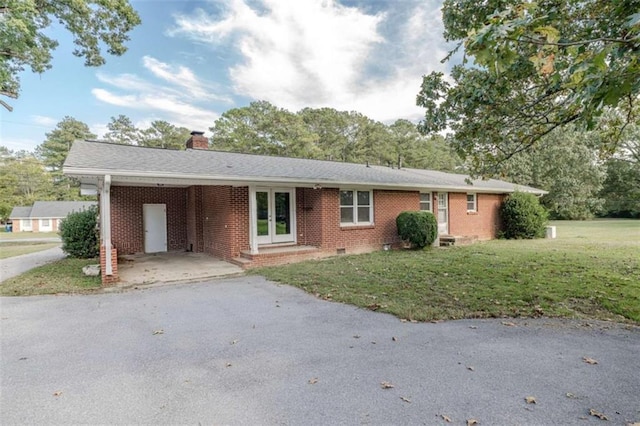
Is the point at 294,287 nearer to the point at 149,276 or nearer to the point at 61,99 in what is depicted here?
the point at 149,276

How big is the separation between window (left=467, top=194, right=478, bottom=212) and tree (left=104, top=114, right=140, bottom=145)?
41214 millimetres

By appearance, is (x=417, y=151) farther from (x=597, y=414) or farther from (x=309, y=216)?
(x=597, y=414)

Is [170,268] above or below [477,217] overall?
below

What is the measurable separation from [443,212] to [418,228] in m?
3.70

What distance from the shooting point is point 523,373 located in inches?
134

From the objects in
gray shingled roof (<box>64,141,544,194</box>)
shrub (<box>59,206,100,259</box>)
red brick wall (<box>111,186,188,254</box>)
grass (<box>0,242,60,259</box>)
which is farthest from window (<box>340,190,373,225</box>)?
grass (<box>0,242,60,259</box>)

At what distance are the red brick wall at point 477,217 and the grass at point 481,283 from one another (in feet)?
14.8

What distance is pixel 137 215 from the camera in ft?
41.9

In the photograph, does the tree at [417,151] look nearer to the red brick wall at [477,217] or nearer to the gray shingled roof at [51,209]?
the red brick wall at [477,217]

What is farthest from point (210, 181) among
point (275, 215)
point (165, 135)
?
point (165, 135)

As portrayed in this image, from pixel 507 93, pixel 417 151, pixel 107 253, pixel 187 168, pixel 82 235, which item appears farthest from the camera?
pixel 417 151

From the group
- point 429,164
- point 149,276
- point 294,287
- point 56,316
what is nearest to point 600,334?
point 294,287

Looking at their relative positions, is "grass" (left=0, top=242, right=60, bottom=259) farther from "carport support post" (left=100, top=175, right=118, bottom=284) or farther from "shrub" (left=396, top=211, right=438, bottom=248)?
"shrub" (left=396, top=211, right=438, bottom=248)

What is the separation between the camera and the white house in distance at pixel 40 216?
1665 inches
